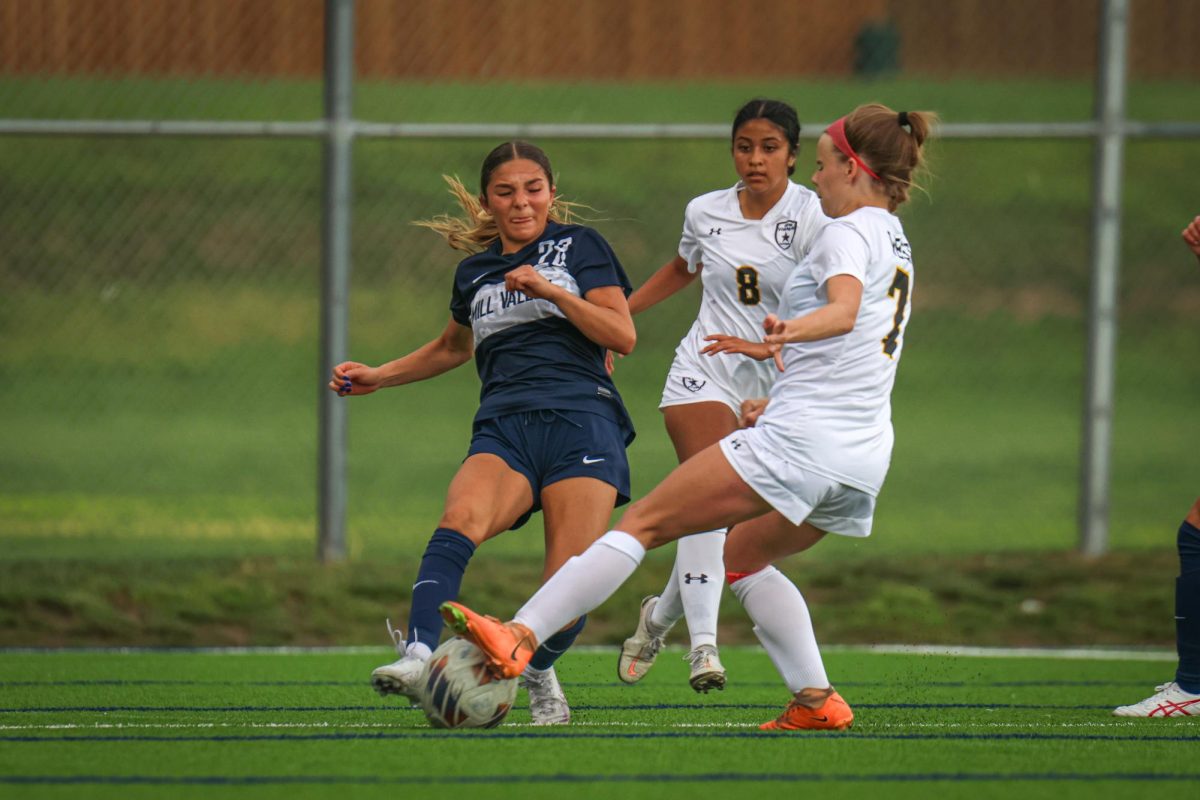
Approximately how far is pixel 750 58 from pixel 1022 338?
42.7 ft

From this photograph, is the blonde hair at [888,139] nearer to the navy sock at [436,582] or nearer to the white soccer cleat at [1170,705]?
the navy sock at [436,582]

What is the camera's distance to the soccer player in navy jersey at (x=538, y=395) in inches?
214

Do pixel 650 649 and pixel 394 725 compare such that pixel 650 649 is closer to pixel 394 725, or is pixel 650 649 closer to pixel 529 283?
pixel 394 725

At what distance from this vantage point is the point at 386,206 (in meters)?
20.1

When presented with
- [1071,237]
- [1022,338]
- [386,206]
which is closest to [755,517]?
[386,206]

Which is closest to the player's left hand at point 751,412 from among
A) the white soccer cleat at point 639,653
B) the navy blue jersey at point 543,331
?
the navy blue jersey at point 543,331

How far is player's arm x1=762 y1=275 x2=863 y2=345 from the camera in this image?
4699mm

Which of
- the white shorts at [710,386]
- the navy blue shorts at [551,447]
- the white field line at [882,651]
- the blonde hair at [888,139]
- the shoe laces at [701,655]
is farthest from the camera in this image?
the white field line at [882,651]

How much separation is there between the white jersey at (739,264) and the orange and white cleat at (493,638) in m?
1.61

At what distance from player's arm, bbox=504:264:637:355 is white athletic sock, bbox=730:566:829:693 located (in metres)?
0.82

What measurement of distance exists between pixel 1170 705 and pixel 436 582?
2.44 meters

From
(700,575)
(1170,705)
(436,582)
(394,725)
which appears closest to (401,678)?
(436,582)

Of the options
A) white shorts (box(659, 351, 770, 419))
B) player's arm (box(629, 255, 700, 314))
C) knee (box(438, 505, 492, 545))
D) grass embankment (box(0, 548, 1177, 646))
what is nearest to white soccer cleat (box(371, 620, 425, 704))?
→ knee (box(438, 505, 492, 545))

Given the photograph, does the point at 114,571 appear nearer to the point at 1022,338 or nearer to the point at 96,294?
the point at 96,294
